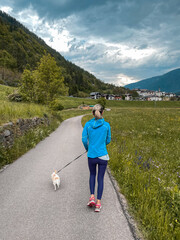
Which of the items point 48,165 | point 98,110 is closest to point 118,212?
point 98,110

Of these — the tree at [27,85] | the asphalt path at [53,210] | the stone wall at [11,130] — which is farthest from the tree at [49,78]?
the asphalt path at [53,210]

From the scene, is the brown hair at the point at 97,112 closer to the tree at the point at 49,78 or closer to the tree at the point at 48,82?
the tree at the point at 48,82

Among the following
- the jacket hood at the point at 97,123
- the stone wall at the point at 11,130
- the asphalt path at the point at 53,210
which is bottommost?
the asphalt path at the point at 53,210

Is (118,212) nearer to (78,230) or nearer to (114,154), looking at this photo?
(78,230)

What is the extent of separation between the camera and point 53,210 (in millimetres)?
3494

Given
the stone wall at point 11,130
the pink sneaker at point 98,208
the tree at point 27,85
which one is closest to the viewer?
the pink sneaker at point 98,208

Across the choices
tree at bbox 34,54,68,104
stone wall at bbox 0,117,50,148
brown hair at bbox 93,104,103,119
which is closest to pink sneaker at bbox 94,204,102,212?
brown hair at bbox 93,104,103,119

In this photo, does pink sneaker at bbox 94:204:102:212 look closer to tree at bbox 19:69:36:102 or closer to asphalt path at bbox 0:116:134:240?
asphalt path at bbox 0:116:134:240

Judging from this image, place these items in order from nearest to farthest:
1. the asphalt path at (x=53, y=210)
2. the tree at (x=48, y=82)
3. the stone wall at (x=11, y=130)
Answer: the asphalt path at (x=53, y=210)
the stone wall at (x=11, y=130)
the tree at (x=48, y=82)

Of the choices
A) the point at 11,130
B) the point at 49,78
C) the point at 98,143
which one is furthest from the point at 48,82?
the point at 98,143

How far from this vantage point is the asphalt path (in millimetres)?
2814

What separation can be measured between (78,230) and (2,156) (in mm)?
4887

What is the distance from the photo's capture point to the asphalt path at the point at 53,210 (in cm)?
281

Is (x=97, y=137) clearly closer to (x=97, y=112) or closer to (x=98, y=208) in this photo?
(x=97, y=112)
